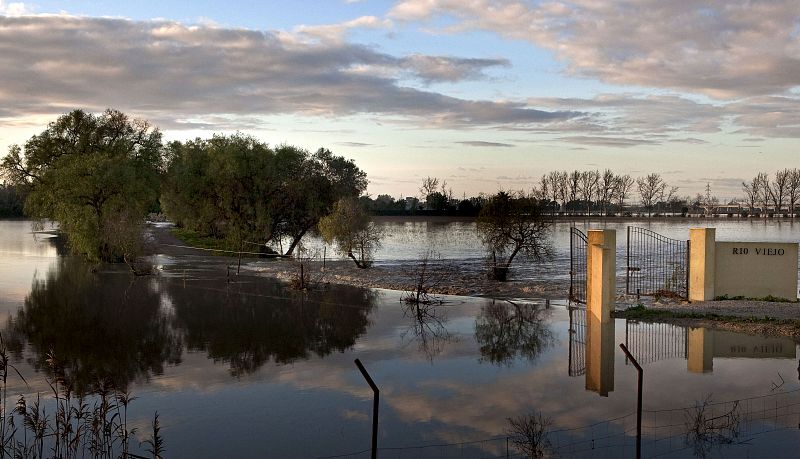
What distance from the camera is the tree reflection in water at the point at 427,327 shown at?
59.8 feet

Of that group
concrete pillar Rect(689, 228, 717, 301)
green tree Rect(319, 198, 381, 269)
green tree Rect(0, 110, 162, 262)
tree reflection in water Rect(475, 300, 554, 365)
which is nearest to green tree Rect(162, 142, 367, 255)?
green tree Rect(0, 110, 162, 262)

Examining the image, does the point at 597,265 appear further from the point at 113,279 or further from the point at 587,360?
the point at 113,279

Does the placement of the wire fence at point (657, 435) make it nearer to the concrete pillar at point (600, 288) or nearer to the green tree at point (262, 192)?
the concrete pillar at point (600, 288)

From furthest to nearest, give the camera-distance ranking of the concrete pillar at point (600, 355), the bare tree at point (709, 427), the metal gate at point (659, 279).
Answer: the metal gate at point (659, 279) < the concrete pillar at point (600, 355) < the bare tree at point (709, 427)

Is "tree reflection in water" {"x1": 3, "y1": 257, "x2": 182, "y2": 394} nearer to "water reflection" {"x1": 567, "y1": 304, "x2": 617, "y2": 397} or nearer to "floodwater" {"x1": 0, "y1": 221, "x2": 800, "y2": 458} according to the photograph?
"floodwater" {"x1": 0, "y1": 221, "x2": 800, "y2": 458}

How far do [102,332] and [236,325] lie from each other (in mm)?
3624

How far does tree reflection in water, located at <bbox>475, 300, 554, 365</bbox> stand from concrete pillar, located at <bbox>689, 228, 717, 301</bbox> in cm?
509

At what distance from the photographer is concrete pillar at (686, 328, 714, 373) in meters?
15.6

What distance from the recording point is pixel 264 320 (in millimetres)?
21906

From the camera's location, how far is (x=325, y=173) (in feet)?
186

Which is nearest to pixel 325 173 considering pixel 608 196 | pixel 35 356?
pixel 35 356

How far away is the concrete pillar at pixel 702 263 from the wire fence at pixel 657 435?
1164 cm

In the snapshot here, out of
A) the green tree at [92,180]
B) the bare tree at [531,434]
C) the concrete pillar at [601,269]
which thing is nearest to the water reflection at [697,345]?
the concrete pillar at [601,269]

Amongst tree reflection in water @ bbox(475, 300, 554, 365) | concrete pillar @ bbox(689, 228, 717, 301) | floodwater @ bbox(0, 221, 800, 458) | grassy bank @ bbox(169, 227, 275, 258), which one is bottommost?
tree reflection in water @ bbox(475, 300, 554, 365)
